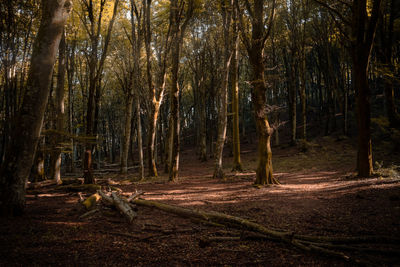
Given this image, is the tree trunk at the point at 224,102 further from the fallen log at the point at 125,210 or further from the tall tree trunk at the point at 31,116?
the tall tree trunk at the point at 31,116

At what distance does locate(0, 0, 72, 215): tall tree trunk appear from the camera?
434 cm

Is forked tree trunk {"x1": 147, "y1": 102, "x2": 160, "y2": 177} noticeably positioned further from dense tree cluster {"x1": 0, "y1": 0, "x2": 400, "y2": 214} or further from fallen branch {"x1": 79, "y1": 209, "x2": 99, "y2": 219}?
fallen branch {"x1": 79, "y1": 209, "x2": 99, "y2": 219}

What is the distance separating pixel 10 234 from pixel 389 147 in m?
17.7

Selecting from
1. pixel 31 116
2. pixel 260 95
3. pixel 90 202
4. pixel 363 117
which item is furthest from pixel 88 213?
pixel 363 117

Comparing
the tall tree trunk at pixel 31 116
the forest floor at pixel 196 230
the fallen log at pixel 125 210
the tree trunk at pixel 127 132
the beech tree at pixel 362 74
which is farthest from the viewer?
the tree trunk at pixel 127 132

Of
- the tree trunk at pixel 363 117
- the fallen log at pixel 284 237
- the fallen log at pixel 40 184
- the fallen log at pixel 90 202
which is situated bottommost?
the fallen log at pixel 40 184

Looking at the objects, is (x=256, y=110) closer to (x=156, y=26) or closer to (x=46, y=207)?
(x=46, y=207)

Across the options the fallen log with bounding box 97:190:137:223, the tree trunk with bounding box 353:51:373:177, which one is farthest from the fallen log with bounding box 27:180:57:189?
Answer: the tree trunk with bounding box 353:51:373:177

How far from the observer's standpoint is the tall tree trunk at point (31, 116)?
4336 mm

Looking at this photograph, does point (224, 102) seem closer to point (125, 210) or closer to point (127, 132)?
point (127, 132)

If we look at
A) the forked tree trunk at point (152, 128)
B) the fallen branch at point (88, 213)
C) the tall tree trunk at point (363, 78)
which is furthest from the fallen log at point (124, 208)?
the tall tree trunk at point (363, 78)

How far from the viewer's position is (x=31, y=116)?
4.51m

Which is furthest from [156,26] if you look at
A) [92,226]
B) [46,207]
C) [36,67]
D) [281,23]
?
[92,226]

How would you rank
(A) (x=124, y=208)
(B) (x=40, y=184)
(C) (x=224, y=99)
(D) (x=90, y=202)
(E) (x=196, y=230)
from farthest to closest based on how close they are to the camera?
(C) (x=224, y=99) < (B) (x=40, y=184) < (D) (x=90, y=202) < (A) (x=124, y=208) < (E) (x=196, y=230)
